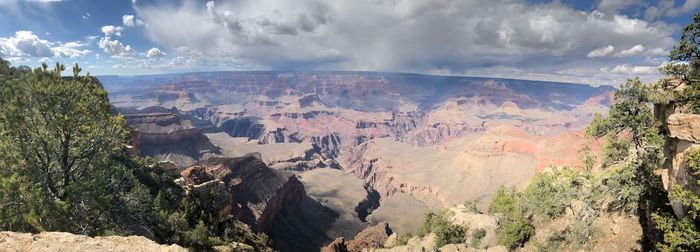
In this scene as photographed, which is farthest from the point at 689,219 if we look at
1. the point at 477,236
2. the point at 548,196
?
the point at 477,236

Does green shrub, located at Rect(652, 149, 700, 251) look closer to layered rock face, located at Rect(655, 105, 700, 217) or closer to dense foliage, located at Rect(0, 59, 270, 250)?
layered rock face, located at Rect(655, 105, 700, 217)

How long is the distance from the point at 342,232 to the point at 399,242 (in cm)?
5334

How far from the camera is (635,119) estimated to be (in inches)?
857

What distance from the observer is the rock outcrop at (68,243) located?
12180 millimetres

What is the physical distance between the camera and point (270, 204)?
9138cm

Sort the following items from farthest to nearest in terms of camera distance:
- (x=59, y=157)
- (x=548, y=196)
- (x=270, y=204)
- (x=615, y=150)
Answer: (x=270, y=204) < (x=548, y=196) < (x=615, y=150) < (x=59, y=157)

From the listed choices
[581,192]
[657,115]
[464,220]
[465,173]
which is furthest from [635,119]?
[465,173]

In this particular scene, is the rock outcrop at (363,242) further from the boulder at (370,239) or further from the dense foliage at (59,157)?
the dense foliage at (59,157)

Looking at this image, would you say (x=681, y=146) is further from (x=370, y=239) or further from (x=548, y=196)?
(x=370, y=239)

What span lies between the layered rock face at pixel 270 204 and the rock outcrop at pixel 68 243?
53139 mm

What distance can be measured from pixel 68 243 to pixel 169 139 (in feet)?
571

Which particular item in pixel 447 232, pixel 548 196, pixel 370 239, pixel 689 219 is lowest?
pixel 370 239

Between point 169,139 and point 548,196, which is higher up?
A: point 548,196

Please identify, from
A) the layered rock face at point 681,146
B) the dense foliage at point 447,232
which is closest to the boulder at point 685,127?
the layered rock face at point 681,146
